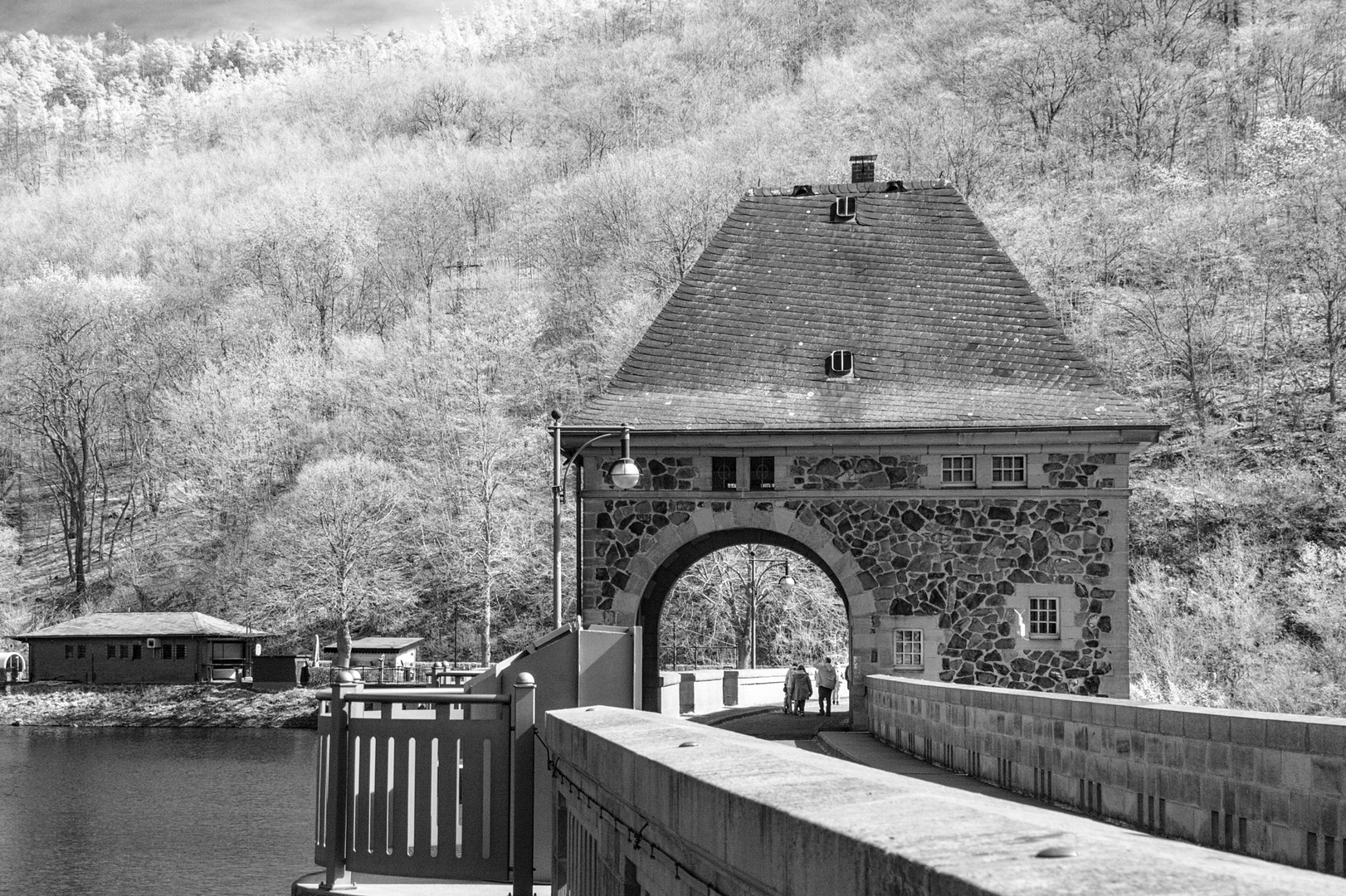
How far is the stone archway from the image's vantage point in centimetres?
2730

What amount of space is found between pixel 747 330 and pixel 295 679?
36783 mm

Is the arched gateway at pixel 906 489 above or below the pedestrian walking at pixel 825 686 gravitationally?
above

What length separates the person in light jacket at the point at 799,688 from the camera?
32031 mm

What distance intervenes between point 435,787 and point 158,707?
176 feet

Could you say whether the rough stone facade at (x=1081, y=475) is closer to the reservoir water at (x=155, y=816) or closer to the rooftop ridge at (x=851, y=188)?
the rooftop ridge at (x=851, y=188)

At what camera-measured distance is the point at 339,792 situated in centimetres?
970

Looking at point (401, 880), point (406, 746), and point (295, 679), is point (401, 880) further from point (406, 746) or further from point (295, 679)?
point (295, 679)

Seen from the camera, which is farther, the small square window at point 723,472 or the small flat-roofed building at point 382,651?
the small flat-roofed building at point 382,651

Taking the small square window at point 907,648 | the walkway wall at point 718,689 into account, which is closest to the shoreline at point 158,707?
the walkway wall at point 718,689

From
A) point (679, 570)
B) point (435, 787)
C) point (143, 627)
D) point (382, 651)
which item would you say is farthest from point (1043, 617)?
point (143, 627)

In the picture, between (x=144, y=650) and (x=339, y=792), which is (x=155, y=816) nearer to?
(x=339, y=792)

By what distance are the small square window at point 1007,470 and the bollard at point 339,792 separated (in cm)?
1821

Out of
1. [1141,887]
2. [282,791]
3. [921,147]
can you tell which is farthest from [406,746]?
[921,147]

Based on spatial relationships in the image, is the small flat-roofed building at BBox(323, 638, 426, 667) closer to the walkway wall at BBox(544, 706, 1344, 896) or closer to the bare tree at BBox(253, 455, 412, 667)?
the bare tree at BBox(253, 455, 412, 667)
